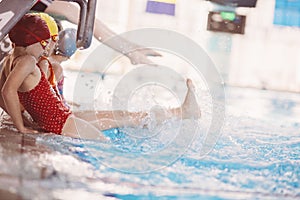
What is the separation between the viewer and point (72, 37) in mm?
2025

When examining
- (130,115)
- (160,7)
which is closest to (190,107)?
(130,115)

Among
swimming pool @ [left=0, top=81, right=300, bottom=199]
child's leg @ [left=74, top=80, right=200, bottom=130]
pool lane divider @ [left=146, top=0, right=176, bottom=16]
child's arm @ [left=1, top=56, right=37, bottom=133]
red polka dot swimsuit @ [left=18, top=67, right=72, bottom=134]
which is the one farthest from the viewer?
pool lane divider @ [left=146, top=0, right=176, bottom=16]

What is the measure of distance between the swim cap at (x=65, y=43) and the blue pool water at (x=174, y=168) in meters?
0.40

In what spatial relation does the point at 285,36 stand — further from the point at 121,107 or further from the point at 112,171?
the point at 112,171

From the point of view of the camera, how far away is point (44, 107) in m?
1.61

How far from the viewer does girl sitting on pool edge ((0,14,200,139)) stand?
148 cm

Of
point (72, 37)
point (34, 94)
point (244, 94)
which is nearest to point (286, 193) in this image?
point (34, 94)

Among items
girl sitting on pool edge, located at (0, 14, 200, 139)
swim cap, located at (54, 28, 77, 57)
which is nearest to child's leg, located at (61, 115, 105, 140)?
girl sitting on pool edge, located at (0, 14, 200, 139)

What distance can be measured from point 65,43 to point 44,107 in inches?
18.3

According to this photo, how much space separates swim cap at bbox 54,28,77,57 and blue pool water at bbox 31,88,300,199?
40cm

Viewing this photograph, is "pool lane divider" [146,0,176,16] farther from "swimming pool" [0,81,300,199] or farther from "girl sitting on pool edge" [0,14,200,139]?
"girl sitting on pool edge" [0,14,200,139]

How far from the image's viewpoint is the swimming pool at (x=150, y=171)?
94 cm

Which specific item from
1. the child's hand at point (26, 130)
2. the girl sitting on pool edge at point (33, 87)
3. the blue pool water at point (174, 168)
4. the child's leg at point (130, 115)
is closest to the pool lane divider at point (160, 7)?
the blue pool water at point (174, 168)

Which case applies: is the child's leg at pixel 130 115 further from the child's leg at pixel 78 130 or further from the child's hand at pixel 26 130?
the child's hand at pixel 26 130
